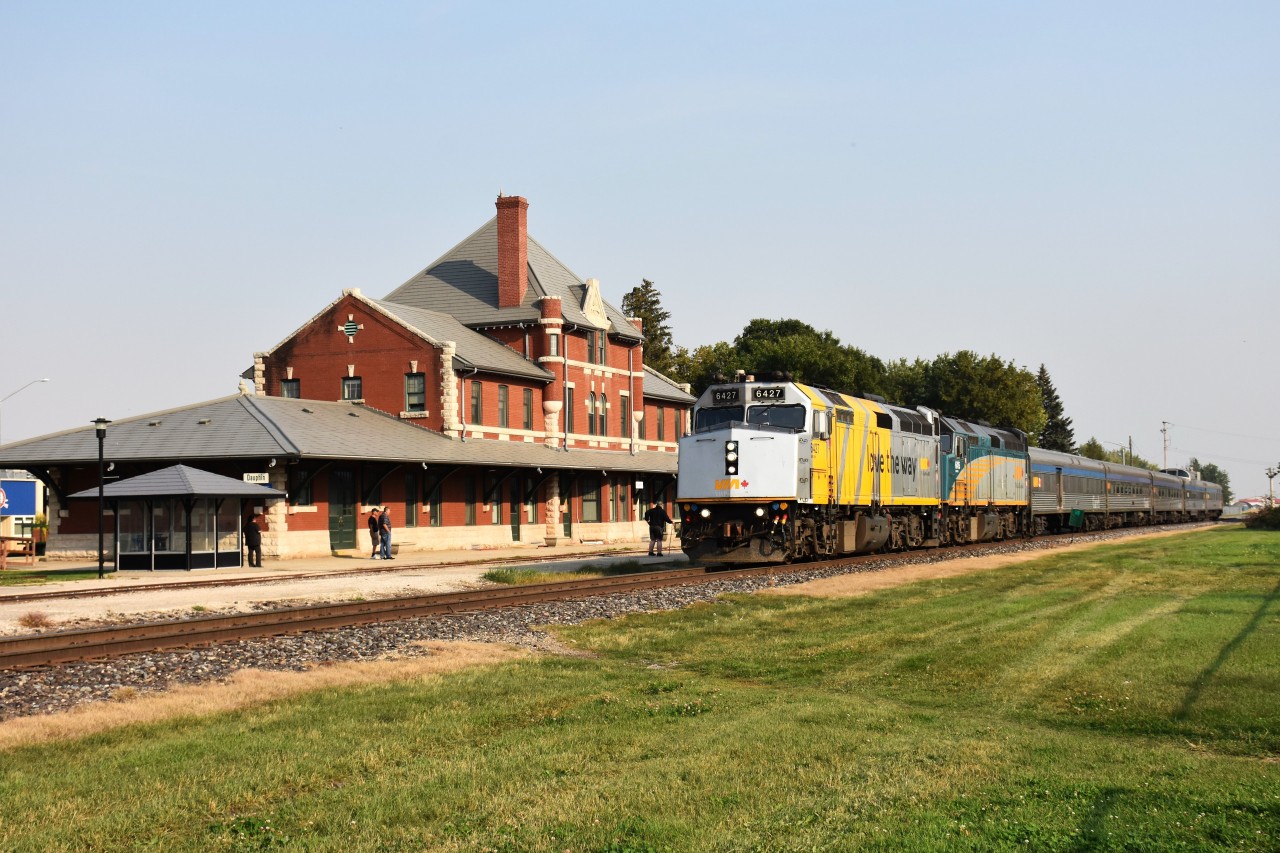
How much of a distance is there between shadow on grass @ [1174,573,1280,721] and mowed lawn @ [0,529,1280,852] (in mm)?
83

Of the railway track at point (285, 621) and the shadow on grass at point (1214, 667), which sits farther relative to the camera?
the railway track at point (285, 621)

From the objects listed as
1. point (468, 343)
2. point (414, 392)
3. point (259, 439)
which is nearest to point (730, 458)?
point (259, 439)

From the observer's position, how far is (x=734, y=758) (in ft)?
32.0

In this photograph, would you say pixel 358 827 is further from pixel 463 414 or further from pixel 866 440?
pixel 463 414

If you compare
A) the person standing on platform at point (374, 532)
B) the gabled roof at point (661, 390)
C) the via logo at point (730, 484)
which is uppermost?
the gabled roof at point (661, 390)

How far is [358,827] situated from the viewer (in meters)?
7.95

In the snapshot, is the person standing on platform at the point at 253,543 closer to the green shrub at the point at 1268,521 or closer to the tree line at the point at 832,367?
the green shrub at the point at 1268,521

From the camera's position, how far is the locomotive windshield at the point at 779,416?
31172 millimetres

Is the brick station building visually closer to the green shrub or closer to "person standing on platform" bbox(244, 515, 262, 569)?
"person standing on platform" bbox(244, 515, 262, 569)

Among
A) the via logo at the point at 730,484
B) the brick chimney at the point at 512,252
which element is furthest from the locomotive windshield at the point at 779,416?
the brick chimney at the point at 512,252

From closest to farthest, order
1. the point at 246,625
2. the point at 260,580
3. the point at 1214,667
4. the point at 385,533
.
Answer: the point at 1214,667
the point at 246,625
the point at 260,580
the point at 385,533

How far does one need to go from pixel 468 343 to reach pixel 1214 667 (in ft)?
142

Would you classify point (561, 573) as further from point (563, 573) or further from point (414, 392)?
point (414, 392)

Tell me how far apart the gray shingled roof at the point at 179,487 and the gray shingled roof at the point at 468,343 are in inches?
678
